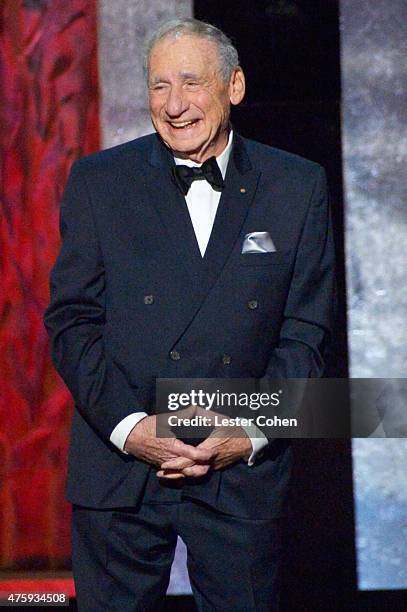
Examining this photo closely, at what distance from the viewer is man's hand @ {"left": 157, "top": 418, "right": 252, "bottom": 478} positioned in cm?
241

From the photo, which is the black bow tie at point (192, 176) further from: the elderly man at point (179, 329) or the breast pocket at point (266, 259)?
the breast pocket at point (266, 259)

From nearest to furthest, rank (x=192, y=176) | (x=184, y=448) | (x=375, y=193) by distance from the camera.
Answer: (x=184, y=448)
(x=192, y=176)
(x=375, y=193)

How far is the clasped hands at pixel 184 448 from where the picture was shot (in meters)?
2.40

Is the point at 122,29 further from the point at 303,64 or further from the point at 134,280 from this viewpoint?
the point at 134,280

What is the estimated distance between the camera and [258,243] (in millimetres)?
2484

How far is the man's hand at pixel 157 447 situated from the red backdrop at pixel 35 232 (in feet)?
3.44

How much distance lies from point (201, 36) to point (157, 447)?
32.8 inches

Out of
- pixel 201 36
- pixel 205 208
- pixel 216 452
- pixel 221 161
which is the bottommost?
pixel 216 452

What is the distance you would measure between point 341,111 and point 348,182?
0.63 feet

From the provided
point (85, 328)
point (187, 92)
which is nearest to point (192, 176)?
point (187, 92)

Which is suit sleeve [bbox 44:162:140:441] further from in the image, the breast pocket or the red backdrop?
the red backdrop

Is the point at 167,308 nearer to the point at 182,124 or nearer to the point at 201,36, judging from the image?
the point at 182,124

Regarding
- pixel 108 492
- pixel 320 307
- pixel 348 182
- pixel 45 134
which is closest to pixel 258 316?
pixel 320 307

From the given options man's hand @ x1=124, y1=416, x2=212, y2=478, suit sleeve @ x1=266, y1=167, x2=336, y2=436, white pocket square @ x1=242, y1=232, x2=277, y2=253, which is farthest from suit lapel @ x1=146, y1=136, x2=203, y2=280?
man's hand @ x1=124, y1=416, x2=212, y2=478
